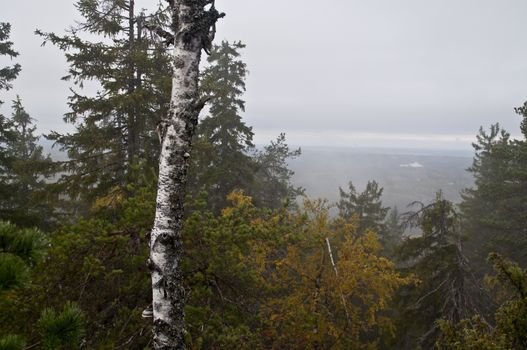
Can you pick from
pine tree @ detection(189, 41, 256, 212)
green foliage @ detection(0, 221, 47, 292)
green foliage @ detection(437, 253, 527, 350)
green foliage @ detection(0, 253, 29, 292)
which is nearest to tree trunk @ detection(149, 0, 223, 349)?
green foliage @ detection(0, 221, 47, 292)

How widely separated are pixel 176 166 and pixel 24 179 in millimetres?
21395

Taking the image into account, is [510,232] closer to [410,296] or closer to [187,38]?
[410,296]

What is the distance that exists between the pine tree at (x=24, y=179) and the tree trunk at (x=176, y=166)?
336 inches

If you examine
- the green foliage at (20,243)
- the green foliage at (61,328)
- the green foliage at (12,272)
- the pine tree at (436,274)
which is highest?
the green foliage at (20,243)

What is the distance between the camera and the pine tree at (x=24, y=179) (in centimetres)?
1040

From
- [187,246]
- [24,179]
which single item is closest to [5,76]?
[24,179]

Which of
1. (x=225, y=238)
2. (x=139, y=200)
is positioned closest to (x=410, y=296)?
(x=225, y=238)

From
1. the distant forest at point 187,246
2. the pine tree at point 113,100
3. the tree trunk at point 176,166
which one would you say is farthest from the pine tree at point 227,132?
the tree trunk at point 176,166

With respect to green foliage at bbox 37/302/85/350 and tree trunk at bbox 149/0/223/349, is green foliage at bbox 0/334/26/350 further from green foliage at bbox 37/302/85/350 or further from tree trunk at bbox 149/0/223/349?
tree trunk at bbox 149/0/223/349

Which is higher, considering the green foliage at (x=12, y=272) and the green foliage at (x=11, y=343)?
the green foliage at (x=12, y=272)

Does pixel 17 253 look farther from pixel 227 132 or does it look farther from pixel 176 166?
pixel 227 132

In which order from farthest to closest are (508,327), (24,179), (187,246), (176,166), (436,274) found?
(24,179) < (436,274) < (187,246) < (508,327) < (176,166)

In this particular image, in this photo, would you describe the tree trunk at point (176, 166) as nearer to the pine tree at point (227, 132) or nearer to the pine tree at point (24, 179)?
the pine tree at point (24, 179)

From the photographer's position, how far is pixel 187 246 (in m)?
6.98
